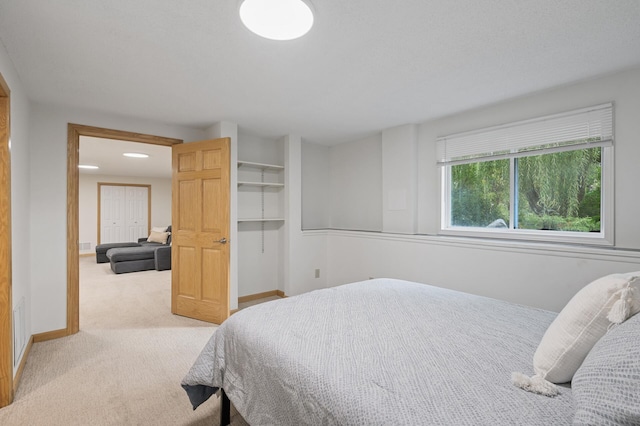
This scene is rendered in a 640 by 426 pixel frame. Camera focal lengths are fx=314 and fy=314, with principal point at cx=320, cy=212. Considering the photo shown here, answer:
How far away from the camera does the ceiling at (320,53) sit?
166 cm

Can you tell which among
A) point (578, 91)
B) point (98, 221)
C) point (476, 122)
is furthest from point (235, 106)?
point (98, 221)

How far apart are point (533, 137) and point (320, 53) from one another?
2154mm

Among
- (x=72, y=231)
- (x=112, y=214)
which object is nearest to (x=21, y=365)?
(x=72, y=231)

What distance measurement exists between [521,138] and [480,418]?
287 cm

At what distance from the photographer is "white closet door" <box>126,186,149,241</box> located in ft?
30.2

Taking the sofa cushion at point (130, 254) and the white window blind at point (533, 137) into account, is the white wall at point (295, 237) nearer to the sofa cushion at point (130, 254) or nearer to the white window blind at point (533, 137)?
the white window blind at point (533, 137)

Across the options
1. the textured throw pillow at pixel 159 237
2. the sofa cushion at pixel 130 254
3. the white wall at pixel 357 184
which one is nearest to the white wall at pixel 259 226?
the white wall at pixel 357 184

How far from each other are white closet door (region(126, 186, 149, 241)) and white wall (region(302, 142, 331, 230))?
678cm

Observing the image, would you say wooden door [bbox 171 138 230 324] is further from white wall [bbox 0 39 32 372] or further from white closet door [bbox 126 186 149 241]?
white closet door [bbox 126 186 149 241]

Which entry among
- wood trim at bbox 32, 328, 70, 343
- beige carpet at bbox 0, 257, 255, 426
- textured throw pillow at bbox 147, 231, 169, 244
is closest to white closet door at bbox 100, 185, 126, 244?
textured throw pillow at bbox 147, 231, 169, 244

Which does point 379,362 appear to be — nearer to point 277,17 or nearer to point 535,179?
point 277,17

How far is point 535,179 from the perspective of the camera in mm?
2977

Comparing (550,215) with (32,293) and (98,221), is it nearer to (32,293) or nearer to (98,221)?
(32,293)

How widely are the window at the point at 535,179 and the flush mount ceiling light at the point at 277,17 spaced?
2.36m
